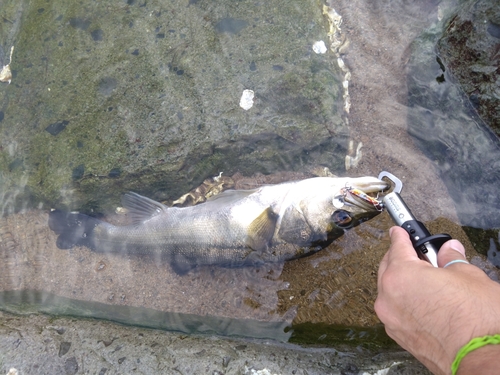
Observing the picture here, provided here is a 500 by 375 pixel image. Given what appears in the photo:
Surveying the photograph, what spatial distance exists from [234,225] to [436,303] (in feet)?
7.27

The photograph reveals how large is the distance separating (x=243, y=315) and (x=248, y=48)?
114 inches

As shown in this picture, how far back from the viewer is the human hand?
6.30 feet

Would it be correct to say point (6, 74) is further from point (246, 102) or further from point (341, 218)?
point (341, 218)

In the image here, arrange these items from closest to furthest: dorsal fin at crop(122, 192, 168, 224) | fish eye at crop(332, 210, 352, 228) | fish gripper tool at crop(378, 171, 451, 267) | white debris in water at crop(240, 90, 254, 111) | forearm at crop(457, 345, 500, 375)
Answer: forearm at crop(457, 345, 500, 375), fish gripper tool at crop(378, 171, 451, 267), fish eye at crop(332, 210, 352, 228), white debris in water at crop(240, 90, 254, 111), dorsal fin at crop(122, 192, 168, 224)

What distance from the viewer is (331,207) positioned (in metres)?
3.68

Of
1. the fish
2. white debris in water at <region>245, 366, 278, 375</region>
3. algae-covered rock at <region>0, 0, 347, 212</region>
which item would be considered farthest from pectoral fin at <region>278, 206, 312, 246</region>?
white debris in water at <region>245, 366, 278, 375</region>

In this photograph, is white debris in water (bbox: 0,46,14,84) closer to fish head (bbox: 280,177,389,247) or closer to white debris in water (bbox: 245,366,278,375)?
fish head (bbox: 280,177,389,247)

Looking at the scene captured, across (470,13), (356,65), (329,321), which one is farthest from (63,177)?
(470,13)

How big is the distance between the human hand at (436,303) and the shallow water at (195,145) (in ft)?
5.77

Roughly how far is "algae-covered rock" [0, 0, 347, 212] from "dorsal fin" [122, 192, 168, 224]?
3.6 inches

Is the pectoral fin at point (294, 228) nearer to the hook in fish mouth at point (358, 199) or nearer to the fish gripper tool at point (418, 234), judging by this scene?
the hook in fish mouth at point (358, 199)

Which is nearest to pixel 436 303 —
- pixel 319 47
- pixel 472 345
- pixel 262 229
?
pixel 472 345

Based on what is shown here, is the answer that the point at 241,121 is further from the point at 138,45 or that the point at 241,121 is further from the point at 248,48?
the point at 138,45

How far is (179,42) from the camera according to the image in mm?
4316
